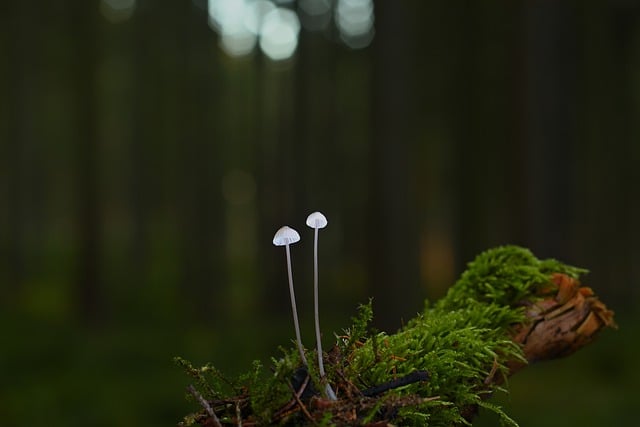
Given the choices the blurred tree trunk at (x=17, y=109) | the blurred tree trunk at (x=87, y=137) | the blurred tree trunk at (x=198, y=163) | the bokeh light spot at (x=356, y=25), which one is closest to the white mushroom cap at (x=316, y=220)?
the blurred tree trunk at (x=87, y=137)

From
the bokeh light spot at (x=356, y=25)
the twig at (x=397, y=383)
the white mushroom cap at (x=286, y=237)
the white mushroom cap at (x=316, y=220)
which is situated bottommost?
the twig at (x=397, y=383)

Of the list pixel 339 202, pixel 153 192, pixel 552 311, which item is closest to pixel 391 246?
pixel 552 311

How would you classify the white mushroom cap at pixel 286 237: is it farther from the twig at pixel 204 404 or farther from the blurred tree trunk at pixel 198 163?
the blurred tree trunk at pixel 198 163

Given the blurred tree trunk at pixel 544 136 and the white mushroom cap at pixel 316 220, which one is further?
the blurred tree trunk at pixel 544 136

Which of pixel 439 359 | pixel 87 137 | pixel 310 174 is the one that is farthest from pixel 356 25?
pixel 439 359

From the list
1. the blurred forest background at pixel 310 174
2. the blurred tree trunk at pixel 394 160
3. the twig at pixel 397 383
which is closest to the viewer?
the twig at pixel 397 383

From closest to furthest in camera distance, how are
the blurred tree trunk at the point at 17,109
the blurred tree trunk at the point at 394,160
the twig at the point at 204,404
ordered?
the twig at the point at 204,404
the blurred tree trunk at the point at 394,160
the blurred tree trunk at the point at 17,109
